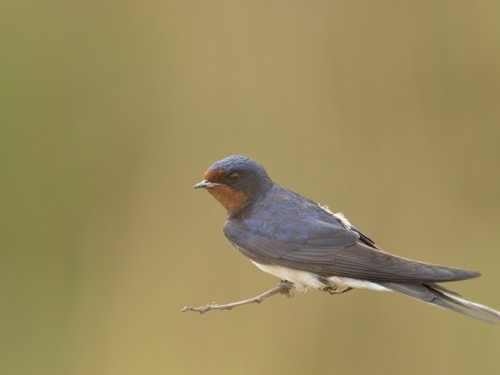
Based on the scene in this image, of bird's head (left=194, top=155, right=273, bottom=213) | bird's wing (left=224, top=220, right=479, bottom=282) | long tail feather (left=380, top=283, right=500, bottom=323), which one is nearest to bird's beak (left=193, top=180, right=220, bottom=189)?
bird's head (left=194, top=155, right=273, bottom=213)

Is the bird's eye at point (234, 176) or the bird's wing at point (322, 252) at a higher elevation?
the bird's eye at point (234, 176)

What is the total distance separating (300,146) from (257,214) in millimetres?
1038

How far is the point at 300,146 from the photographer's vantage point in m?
2.64

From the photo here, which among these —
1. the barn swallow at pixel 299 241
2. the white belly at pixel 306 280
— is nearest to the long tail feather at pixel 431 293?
the barn swallow at pixel 299 241

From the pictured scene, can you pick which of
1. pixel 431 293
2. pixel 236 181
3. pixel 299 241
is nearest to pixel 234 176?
pixel 236 181

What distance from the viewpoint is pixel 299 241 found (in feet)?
5.07

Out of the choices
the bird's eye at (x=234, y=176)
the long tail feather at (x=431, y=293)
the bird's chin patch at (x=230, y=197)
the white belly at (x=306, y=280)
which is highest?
the bird's eye at (x=234, y=176)

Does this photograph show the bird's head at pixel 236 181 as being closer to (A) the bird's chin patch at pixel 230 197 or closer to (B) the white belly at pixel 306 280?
(A) the bird's chin patch at pixel 230 197

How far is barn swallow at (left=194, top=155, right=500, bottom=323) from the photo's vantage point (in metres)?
1.39

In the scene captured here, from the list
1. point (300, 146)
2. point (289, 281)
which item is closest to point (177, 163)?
point (300, 146)

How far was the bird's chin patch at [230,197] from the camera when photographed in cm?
164

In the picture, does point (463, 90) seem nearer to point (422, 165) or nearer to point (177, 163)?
point (422, 165)

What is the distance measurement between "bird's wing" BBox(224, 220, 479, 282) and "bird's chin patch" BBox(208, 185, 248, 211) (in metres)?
0.05

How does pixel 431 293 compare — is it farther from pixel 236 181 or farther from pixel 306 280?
pixel 236 181
